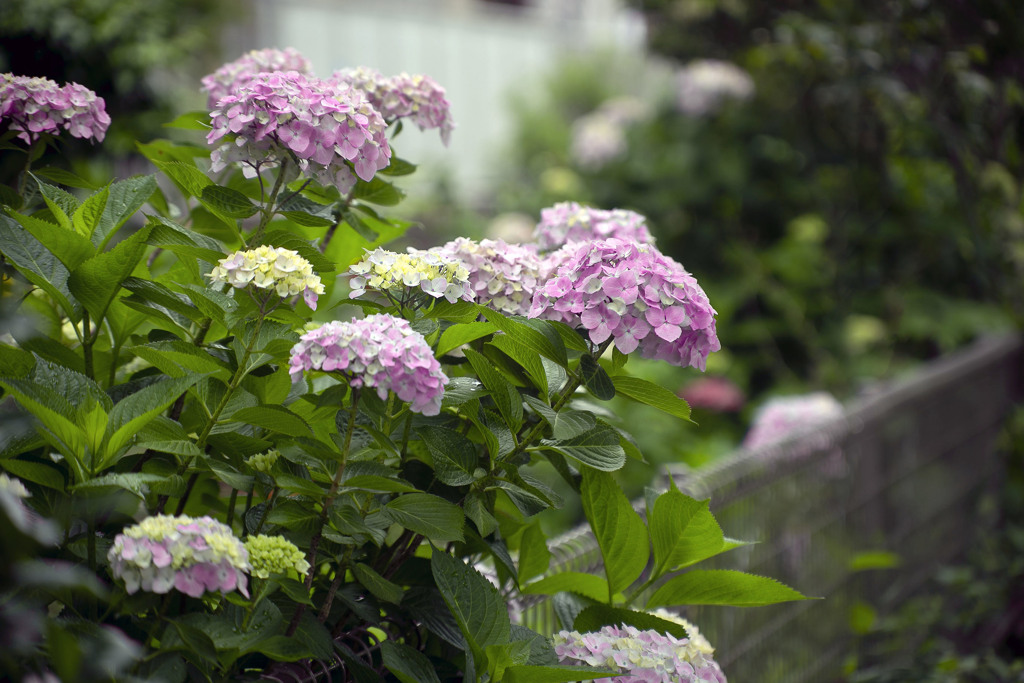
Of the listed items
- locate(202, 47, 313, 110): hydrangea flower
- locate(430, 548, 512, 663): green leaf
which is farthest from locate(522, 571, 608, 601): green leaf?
locate(202, 47, 313, 110): hydrangea flower

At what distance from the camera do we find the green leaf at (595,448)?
30.9 inches

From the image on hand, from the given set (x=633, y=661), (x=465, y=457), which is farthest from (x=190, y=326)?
(x=633, y=661)

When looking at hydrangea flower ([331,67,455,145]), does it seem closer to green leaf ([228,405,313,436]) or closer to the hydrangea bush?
the hydrangea bush

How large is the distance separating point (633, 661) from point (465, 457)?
0.80 feet

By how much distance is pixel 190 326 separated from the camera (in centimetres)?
89

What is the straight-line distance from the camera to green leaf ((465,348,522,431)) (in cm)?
78

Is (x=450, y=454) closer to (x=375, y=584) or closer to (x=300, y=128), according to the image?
(x=375, y=584)

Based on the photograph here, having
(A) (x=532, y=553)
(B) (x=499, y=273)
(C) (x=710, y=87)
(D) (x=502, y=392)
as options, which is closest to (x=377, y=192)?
(B) (x=499, y=273)

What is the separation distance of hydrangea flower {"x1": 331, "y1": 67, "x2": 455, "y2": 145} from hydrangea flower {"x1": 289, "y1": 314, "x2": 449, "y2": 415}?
0.39 m

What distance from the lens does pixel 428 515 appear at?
74 cm

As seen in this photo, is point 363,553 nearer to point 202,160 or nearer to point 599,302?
point 599,302

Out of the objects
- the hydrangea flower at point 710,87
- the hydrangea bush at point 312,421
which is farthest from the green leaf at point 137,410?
the hydrangea flower at point 710,87

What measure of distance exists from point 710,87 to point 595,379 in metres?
4.01

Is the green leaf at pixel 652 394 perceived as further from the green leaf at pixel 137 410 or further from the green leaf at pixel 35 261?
the green leaf at pixel 35 261
